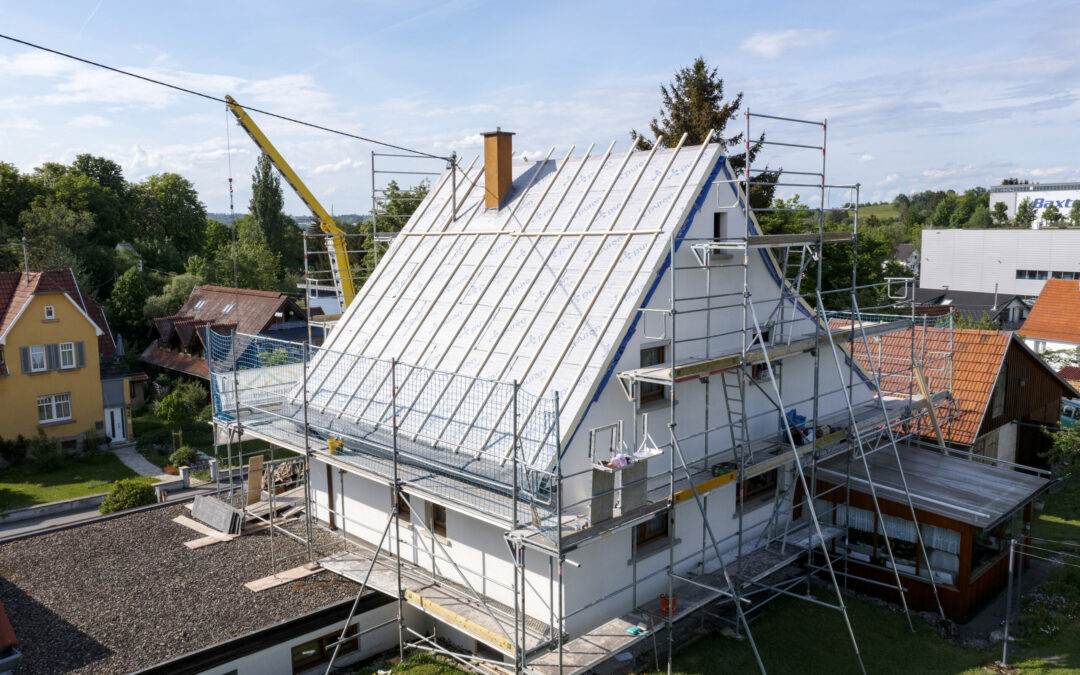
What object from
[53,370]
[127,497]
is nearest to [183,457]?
[127,497]

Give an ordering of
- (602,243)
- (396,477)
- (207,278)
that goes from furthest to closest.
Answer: (207,278) → (602,243) → (396,477)

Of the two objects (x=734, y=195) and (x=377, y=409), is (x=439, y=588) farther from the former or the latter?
(x=734, y=195)

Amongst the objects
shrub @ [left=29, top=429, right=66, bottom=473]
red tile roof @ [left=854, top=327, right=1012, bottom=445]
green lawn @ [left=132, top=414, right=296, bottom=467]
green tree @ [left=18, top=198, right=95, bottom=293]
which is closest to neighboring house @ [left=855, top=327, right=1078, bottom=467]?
red tile roof @ [left=854, top=327, right=1012, bottom=445]

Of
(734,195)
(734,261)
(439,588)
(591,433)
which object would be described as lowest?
(439,588)

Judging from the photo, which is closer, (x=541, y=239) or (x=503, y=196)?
(x=541, y=239)

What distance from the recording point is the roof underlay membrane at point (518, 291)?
12.7 metres

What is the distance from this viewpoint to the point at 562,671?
10.5 meters

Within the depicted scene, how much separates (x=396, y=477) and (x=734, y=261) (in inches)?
289

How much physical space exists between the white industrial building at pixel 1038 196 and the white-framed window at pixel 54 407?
93208 millimetres

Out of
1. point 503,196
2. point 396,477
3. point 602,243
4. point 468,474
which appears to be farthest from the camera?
point 503,196

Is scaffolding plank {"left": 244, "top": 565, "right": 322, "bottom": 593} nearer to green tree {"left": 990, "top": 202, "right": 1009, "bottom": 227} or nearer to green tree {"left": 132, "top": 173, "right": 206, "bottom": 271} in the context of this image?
green tree {"left": 132, "top": 173, "right": 206, "bottom": 271}

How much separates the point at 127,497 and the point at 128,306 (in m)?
24.9

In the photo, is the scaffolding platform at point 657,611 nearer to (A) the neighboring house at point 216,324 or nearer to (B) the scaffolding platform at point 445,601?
(B) the scaffolding platform at point 445,601

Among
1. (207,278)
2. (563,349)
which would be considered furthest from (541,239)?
(207,278)
